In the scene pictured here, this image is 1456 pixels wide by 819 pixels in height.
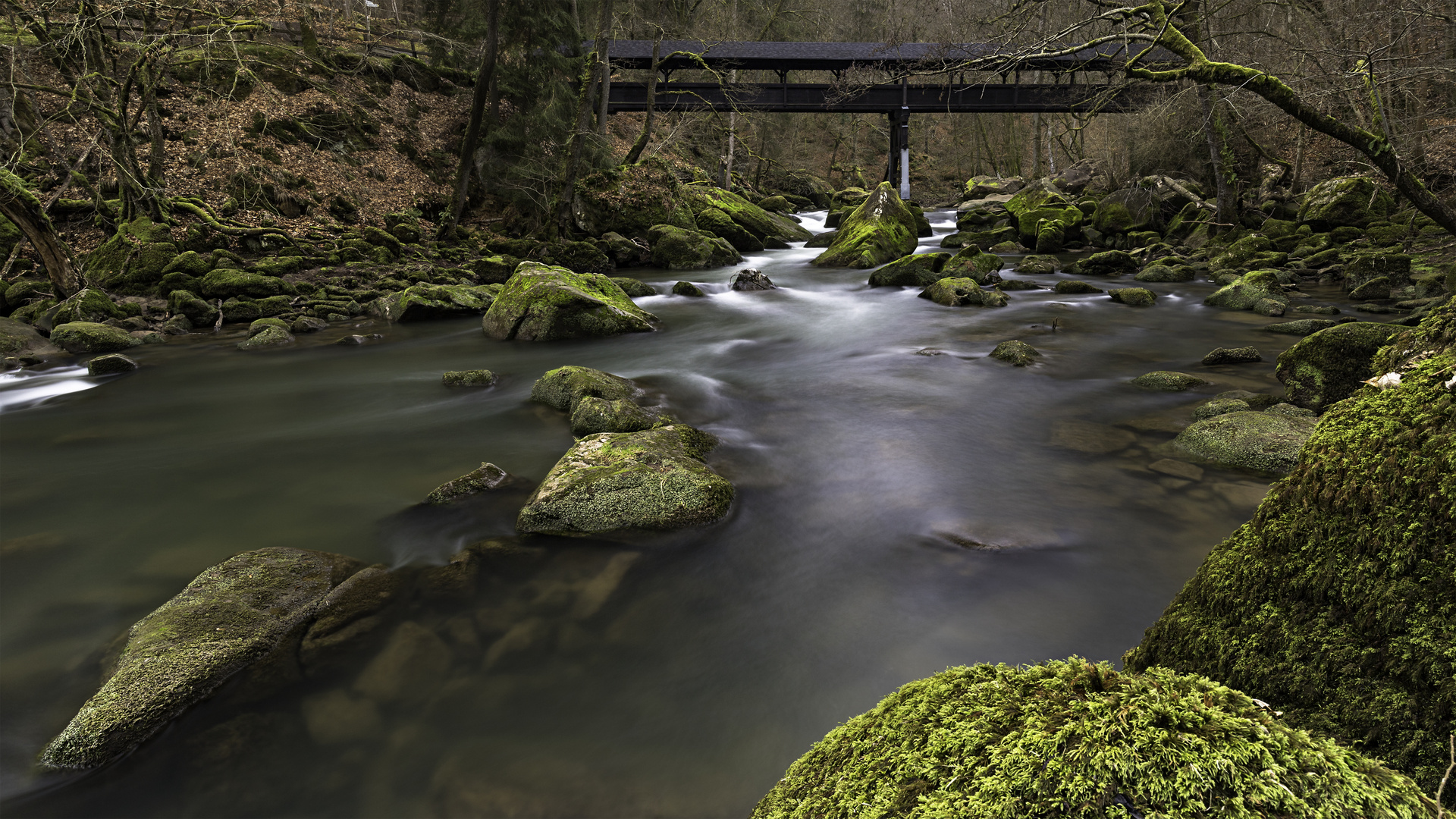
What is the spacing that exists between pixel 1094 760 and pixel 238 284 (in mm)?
16213

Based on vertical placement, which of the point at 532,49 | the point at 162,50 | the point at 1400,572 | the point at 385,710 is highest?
the point at 532,49

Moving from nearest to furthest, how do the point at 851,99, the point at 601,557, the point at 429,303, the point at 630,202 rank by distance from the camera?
1. the point at 601,557
2. the point at 429,303
3. the point at 630,202
4. the point at 851,99

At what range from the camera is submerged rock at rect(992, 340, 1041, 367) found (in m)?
9.15

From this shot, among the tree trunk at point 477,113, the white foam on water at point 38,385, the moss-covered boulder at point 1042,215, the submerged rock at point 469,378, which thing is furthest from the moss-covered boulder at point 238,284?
the moss-covered boulder at point 1042,215

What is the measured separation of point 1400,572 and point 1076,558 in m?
3.12

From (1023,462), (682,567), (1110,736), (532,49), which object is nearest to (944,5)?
(532,49)

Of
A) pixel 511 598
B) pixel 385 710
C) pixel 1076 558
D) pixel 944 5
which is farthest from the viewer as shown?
pixel 944 5

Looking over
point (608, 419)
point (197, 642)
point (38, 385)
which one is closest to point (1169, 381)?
point (608, 419)

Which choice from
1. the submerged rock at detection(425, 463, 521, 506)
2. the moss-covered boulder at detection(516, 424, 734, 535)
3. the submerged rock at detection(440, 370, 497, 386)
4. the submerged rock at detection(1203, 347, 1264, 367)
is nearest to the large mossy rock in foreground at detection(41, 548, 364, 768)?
the submerged rock at detection(425, 463, 521, 506)

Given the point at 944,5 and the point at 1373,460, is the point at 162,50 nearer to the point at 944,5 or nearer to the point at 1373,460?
the point at 1373,460

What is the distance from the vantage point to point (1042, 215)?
22031 millimetres

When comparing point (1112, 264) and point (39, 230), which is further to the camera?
point (1112, 264)

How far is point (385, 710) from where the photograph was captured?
10.7ft

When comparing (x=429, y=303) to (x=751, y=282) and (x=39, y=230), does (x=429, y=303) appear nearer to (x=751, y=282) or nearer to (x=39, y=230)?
(x=39, y=230)
